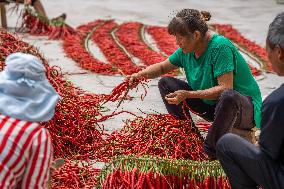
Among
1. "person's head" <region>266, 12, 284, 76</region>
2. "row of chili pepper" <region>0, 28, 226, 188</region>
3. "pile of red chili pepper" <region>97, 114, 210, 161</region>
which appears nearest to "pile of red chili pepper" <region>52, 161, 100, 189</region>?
"row of chili pepper" <region>0, 28, 226, 188</region>

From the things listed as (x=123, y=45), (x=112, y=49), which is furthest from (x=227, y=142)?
(x=123, y=45)

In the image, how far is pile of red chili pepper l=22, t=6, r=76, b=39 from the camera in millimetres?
9336

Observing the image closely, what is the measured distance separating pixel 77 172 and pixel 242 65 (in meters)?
1.33

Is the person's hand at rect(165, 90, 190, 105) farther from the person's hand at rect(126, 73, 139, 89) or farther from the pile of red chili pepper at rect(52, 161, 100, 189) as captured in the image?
the pile of red chili pepper at rect(52, 161, 100, 189)

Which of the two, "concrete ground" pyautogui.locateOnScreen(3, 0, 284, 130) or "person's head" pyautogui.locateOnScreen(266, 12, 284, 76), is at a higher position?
"person's head" pyautogui.locateOnScreen(266, 12, 284, 76)

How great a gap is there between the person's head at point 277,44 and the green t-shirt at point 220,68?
1025 mm

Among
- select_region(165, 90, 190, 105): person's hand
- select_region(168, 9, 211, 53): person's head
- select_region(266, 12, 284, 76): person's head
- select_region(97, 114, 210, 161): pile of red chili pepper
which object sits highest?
select_region(266, 12, 284, 76): person's head

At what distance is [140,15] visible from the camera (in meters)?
12.0

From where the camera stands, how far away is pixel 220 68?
4039mm

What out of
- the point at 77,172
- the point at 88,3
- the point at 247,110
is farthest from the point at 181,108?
the point at 88,3

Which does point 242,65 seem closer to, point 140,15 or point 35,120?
point 35,120

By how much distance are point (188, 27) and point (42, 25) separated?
5.96m

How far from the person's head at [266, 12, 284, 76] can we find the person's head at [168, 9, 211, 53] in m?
0.99

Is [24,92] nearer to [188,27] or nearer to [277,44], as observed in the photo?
[277,44]
